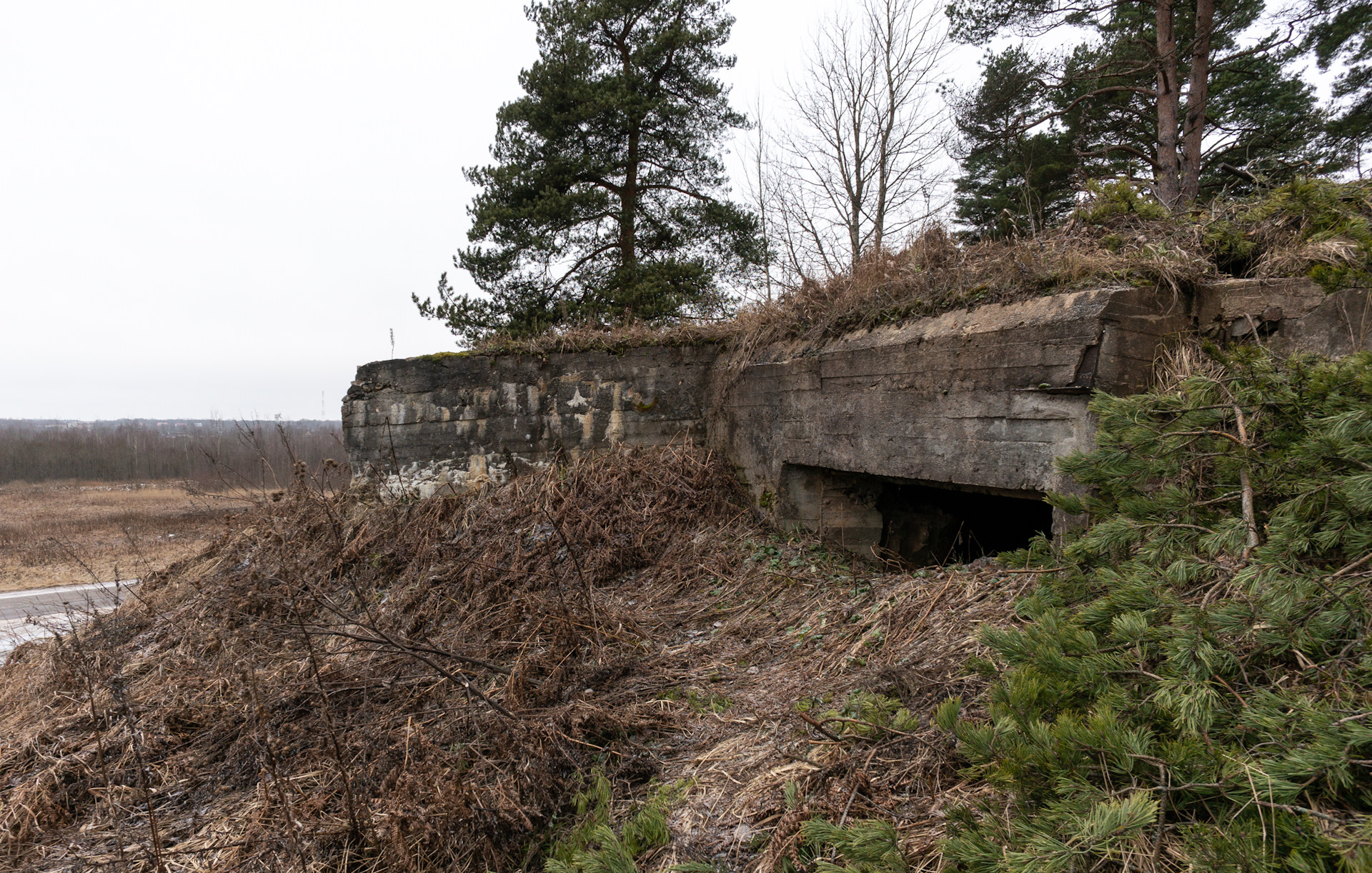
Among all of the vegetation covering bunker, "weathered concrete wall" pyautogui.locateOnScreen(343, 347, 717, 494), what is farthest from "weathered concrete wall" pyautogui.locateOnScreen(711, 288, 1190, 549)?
"weathered concrete wall" pyautogui.locateOnScreen(343, 347, 717, 494)

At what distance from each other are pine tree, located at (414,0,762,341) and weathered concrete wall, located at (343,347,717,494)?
3466mm

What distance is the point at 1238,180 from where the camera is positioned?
10.0 metres

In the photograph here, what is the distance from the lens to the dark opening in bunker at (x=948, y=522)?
5.70 meters

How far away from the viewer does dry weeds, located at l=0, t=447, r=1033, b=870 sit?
9.27 feet

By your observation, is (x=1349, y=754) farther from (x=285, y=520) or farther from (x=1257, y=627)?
(x=285, y=520)

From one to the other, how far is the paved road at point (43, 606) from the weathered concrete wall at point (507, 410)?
287cm

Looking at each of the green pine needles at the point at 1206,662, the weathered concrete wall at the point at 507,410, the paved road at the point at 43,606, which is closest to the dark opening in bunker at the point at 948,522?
the weathered concrete wall at the point at 507,410

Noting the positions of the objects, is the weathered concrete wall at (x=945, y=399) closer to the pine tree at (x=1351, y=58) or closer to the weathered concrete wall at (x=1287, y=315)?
the weathered concrete wall at (x=1287, y=315)

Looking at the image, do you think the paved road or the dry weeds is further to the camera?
the paved road

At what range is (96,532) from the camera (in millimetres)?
21203

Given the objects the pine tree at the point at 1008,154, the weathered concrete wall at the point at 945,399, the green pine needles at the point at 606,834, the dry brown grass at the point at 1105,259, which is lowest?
the green pine needles at the point at 606,834

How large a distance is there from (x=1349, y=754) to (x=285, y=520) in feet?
29.1

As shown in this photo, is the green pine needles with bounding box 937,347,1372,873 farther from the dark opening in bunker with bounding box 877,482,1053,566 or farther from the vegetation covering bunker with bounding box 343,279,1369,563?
the dark opening in bunker with bounding box 877,482,1053,566

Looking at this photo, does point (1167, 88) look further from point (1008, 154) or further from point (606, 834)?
point (606, 834)
